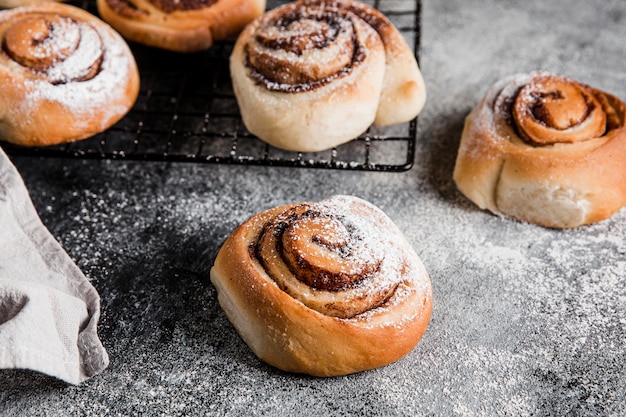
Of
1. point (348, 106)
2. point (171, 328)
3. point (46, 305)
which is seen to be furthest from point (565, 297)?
point (46, 305)

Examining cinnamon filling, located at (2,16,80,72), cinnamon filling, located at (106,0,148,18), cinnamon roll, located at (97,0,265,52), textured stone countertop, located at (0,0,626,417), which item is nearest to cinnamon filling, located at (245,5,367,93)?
cinnamon roll, located at (97,0,265,52)

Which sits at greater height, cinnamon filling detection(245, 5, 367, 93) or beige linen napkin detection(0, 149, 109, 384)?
cinnamon filling detection(245, 5, 367, 93)

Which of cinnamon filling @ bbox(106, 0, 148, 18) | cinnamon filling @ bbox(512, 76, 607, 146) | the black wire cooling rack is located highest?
cinnamon filling @ bbox(106, 0, 148, 18)

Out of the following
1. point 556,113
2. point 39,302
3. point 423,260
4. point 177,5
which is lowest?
→ point 423,260

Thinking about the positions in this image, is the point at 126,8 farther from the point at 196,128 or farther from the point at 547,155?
the point at 547,155

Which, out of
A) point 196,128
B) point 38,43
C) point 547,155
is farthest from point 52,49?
point 547,155

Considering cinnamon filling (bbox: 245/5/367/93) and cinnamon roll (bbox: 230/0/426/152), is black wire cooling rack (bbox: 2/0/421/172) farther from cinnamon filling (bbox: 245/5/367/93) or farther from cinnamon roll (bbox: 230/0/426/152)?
cinnamon filling (bbox: 245/5/367/93)
